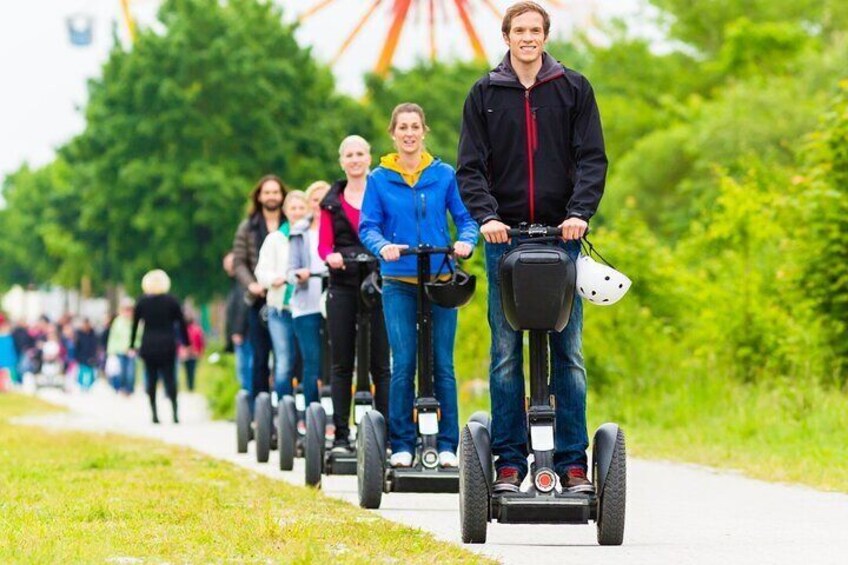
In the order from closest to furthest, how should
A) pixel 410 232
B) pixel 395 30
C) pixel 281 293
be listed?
pixel 410 232 → pixel 281 293 → pixel 395 30

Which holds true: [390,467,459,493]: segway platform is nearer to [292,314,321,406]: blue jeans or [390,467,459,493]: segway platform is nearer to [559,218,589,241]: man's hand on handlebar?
[559,218,589,241]: man's hand on handlebar

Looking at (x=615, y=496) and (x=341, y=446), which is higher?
(x=341, y=446)

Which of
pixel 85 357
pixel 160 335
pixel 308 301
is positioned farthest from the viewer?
pixel 85 357

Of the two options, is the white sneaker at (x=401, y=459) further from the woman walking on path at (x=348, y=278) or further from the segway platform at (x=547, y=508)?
the segway platform at (x=547, y=508)

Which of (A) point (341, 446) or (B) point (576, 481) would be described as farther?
(A) point (341, 446)

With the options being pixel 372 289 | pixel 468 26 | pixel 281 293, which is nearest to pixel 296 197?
pixel 281 293

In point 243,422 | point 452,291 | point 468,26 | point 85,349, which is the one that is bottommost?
point 243,422

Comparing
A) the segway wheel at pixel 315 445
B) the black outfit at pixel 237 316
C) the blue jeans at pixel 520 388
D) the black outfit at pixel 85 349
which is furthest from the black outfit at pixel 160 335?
the black outfit at pixel 85 349

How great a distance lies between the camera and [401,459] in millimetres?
9367

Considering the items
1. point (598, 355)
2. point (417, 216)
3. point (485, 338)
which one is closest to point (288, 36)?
point (485, 338)

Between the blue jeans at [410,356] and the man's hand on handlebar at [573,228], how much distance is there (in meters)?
2.25

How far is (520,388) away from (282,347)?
6.32 metres

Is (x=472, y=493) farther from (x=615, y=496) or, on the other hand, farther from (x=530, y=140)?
(x=530, y=140)

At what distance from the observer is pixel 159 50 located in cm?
5253
